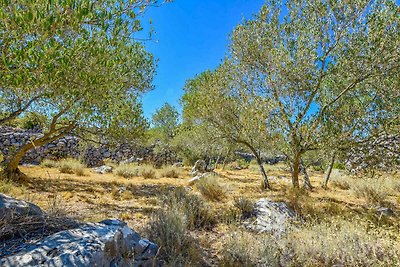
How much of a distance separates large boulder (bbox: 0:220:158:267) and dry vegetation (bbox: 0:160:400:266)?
60 centimetres

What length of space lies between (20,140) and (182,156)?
46.6ft

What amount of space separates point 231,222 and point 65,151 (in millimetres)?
19667

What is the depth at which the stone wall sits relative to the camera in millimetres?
20297

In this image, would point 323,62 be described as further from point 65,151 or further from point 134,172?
point 65,151

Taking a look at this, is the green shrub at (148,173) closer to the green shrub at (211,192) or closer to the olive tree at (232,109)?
the olive tree at (232,109)

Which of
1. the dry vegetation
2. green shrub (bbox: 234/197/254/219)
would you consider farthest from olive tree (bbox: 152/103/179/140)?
green shrub (bbox: 234/197/254/219)

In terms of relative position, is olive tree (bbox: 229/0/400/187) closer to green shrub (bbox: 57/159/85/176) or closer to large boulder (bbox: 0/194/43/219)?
large boulder (bbox: 0/194/43/219)

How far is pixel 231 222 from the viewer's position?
6.88m

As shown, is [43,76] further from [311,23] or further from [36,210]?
[311,23]

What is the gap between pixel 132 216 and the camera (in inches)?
285

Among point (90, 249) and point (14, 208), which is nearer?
point (90, 249)

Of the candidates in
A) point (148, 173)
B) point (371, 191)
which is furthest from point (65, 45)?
point (148, 173)

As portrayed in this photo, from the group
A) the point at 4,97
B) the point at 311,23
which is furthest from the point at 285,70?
the point at 4,97

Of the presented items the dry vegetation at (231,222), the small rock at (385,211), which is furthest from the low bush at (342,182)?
the small rock at (385,211)
